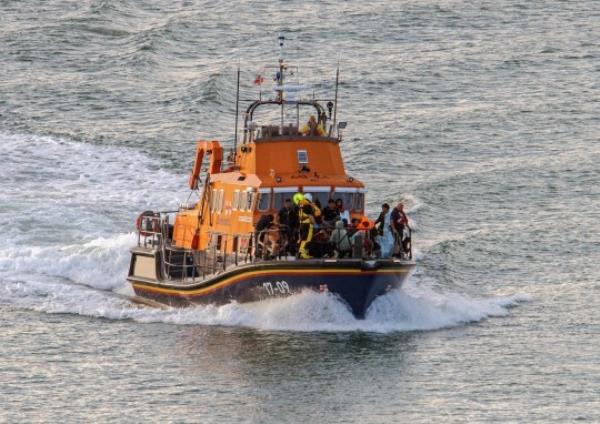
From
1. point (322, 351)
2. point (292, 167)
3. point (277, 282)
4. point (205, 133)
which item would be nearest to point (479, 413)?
point (322, 351)

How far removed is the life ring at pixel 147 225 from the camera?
29.4 meters

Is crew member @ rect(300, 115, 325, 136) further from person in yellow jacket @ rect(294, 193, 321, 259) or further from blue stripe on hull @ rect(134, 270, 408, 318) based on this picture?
blue stripe on hull @ rect(134, 270, 408, 318)

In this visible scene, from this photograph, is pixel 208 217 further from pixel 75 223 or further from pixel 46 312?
pixel 75 223

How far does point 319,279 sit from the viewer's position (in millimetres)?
24141

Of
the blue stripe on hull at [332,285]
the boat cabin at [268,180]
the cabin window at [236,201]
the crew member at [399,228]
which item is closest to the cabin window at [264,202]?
the boat cabin at [268,180]

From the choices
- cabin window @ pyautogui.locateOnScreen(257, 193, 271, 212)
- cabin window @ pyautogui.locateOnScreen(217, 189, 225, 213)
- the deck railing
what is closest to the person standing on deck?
the deck railing

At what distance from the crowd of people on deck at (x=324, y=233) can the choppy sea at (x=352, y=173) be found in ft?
2.78

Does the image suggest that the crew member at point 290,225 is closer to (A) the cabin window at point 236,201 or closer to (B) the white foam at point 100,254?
(B) the white foam at point 100,254

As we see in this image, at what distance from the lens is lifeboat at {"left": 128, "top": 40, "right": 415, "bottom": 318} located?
2430 cm

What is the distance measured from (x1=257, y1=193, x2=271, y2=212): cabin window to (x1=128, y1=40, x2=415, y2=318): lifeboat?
0.06ft

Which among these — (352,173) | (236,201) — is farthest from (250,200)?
(352,173)

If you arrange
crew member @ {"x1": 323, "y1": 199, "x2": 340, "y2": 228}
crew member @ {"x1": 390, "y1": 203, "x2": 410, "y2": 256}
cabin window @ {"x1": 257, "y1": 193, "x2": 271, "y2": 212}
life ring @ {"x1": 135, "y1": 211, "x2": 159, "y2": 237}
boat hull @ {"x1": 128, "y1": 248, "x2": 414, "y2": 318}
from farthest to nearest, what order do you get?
life ring @ {"x1": 135, "y1": 211, "x2": 159, "y2": 237} → cabin window @ {"x1": 257, "y1": 193, "x2": 271, "y2": 212} → crew member @ {"x1": 323, "y1": 199, "x2": 340, "y2": 228} → crew member @ {"x1": 390, "y1": 203, "x2": 410, "y2": 256} → boat hull @ {"x1": 128, "y1": 248, "x2": 414, "y2": 318}

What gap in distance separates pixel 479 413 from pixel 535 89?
2749 cm

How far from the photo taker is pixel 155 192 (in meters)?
36.5
